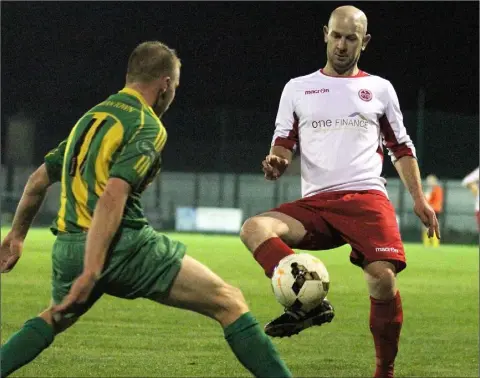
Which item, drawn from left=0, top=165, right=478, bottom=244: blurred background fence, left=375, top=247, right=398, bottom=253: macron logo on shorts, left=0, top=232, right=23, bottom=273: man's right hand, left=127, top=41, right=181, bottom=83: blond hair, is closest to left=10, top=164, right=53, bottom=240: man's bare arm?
left=0, top=232, right=23, bottom=273: man's right hand

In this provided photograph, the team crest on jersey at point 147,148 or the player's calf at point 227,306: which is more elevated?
the team crest on jersey at point 147,148

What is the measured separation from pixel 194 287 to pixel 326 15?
42.7 m

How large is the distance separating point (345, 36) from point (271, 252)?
152 cm

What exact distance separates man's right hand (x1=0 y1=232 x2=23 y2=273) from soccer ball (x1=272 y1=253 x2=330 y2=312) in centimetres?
146

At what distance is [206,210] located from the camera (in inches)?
1559

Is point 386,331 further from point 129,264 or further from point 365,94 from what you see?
point 129,264

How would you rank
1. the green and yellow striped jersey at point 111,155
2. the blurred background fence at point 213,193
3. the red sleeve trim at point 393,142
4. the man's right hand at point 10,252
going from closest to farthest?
the green and yellow striped jersey at point 111,155
the man's right hand at point 10,252
the red sleeve trim at point 393,142
the blurred background fence at point 213,193

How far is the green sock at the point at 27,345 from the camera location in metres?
5.39

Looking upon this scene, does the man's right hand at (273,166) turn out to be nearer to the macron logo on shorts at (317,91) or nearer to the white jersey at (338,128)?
the white jersey at (338,128)

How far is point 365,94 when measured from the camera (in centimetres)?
710

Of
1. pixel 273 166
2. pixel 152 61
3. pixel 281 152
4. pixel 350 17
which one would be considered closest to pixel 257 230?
pixel 273 166

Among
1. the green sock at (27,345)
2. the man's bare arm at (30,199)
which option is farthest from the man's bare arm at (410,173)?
the green sock at (27,345)

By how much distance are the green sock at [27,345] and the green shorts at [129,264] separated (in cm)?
24

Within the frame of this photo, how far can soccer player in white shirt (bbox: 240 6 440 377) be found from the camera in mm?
6879
